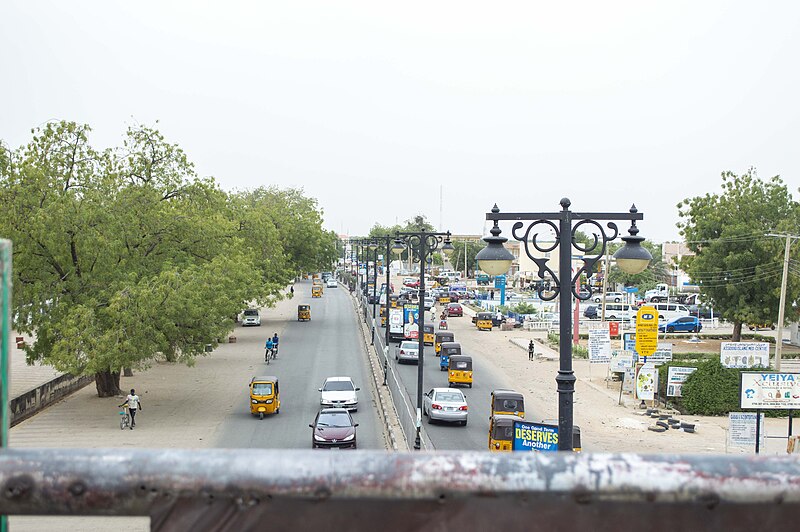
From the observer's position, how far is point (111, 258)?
3127cm

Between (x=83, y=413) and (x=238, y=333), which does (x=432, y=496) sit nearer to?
(x=83, y=413)

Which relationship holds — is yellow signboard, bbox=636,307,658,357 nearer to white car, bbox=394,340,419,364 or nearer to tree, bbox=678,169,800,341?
white car, bbox=394,340,419,364

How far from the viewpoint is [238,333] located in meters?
60.2

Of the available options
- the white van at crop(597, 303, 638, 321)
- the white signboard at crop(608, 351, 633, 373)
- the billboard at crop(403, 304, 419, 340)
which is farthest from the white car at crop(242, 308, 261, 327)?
the white signboard at crop(608, 351, 633, 373)

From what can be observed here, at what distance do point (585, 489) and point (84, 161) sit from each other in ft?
107

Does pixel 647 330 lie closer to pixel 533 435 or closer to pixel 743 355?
pixel 743 355

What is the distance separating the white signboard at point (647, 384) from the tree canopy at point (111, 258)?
1789 cm

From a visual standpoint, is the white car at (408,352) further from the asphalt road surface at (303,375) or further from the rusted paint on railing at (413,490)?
the rusted paint on railing at (413,490)

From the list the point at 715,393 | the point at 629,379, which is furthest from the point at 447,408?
the point at 629,379

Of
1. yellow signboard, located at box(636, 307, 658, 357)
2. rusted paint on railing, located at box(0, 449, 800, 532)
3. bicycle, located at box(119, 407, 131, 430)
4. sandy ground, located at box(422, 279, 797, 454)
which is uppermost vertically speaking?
rusted paint on railing, located at box(0, 449, 800, 532)

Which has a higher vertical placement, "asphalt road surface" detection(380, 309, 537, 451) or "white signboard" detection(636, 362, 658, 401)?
"white signboard" detection(636, 362, 658, 401)

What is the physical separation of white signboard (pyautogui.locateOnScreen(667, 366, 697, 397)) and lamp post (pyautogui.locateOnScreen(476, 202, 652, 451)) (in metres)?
24.3

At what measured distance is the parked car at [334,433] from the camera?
79.3 feet

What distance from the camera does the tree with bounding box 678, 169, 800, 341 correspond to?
5488cm
